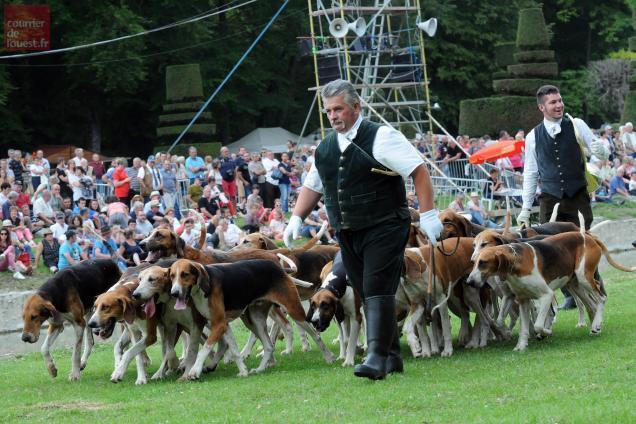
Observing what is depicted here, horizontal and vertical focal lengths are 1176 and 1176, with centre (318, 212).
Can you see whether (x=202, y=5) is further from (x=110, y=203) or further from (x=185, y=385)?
(x=185, y=385)

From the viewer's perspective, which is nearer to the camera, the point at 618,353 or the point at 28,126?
the point at 618,353

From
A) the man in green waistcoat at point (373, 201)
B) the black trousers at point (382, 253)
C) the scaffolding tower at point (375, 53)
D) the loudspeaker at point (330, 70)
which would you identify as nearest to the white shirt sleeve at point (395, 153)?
the man in green waistcoat at point (373, 201)

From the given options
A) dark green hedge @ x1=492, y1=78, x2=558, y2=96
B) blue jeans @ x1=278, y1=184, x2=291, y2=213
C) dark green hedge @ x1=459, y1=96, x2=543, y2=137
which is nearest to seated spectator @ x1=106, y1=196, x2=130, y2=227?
blue jeans @ x1=278, y1=184, x2=291, y2=213

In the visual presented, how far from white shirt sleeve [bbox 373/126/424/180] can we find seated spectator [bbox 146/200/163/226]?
12761 mm

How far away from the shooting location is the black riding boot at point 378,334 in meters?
9.48

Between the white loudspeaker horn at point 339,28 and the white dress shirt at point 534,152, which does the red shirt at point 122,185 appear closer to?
the white loudspeaker horn at point 339,28

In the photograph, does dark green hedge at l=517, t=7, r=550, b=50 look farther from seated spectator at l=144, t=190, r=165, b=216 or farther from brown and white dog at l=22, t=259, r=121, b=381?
brown and white dog at l=22, t=259, r=121, b=381

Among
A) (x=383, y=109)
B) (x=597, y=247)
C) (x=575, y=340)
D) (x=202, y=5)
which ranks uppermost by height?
(x=202, y=5)

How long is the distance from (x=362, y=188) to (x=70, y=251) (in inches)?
448

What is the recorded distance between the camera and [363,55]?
35188mm

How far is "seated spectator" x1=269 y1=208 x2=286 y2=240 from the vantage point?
2242cm

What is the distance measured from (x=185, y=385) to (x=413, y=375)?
2230 mm

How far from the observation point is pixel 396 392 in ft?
29.5

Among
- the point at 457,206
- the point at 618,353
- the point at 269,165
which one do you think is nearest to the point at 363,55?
the point at 269,165
